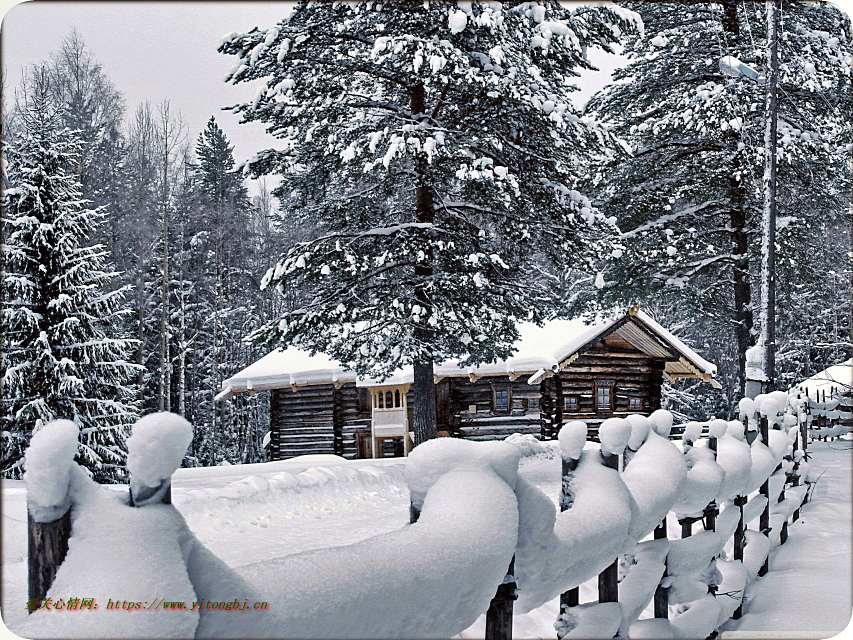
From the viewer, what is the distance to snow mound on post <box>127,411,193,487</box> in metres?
1.13

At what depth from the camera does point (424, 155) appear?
9234 millimetres

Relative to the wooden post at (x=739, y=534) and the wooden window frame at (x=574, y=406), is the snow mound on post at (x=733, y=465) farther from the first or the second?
the wooden window frame at (x=574, y=406)

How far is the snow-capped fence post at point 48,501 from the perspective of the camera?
1.11 metres

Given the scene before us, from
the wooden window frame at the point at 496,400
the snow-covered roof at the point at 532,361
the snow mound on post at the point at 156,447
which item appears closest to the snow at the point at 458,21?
the snow mound on post at the point at 156,447

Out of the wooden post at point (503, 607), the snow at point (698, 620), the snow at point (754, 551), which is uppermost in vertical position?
the wooden post at point (503, 607)

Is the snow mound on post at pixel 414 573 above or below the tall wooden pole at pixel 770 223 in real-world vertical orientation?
below

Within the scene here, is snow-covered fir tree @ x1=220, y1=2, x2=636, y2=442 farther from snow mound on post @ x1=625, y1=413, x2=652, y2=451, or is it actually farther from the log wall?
the log wall

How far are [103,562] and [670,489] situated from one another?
7.71ft

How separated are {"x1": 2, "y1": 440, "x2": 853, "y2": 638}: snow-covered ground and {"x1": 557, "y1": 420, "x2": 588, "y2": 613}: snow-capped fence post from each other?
3.74ft

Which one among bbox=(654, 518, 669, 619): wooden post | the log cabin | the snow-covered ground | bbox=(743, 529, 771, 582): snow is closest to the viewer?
bbox=(654, 518, 669, 619): wooden post

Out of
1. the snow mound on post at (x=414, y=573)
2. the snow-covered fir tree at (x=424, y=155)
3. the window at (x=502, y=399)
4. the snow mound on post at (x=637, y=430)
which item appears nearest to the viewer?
the snow mound on post at (x=414, y=573)

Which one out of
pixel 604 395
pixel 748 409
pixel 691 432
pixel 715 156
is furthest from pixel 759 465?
pixel 604 395

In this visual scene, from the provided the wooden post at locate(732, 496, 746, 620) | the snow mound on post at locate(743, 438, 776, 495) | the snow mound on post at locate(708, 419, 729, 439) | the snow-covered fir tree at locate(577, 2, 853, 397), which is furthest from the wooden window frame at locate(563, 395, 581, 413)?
the snow mound on post at locate(708, 419, 729, 439)

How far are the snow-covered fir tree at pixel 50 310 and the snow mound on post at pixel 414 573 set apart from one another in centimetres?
1366
